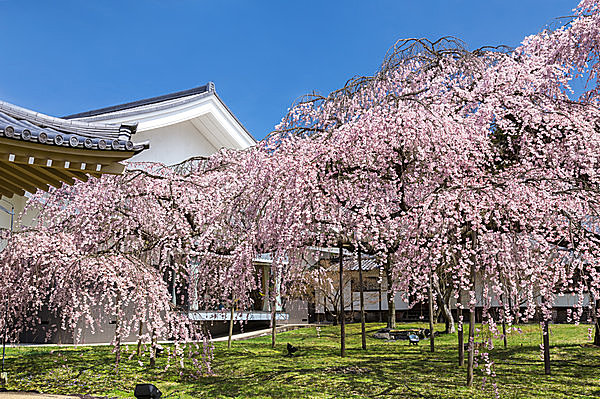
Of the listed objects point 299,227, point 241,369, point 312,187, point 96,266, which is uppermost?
point 312,187

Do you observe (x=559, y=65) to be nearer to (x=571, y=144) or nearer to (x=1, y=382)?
(x=571, y=144)

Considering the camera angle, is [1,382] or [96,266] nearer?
[96,266]

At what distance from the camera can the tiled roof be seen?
4471 millimetres


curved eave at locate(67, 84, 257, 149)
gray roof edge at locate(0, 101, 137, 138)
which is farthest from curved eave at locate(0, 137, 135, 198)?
curved eave at locate(67, 84, 257, 149)

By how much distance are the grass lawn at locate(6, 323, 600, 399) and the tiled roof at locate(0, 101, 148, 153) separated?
5182 mm

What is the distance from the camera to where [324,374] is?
9930 mm

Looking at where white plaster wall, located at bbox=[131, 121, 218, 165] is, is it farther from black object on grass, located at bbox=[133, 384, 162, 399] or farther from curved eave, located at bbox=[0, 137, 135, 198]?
curved eave, located at bbox=[0, 137, 135, 198]

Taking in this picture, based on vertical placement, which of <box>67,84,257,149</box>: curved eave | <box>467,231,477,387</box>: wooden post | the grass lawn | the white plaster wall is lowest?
the grass lawn

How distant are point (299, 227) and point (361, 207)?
4.09ft

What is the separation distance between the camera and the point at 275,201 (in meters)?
8.48

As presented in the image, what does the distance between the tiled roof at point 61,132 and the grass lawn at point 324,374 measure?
518 centimetres

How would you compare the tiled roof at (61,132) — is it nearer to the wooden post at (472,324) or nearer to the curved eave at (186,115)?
the wooden post at (472,324)

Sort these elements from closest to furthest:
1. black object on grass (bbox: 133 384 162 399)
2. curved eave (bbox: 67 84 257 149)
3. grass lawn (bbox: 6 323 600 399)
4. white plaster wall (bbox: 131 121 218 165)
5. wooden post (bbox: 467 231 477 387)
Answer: black object on grass (bbox: 133 384 162 399)
wooden post (bbox: 467 231 477 387)
grass lawn (bbox: 6 323 600 399)
curved eave (bbox: 67 84 257 149)
white plaster wall (bbox: 131 121 218 165)

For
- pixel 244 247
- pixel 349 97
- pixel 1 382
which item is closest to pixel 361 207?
pixel 244 247
